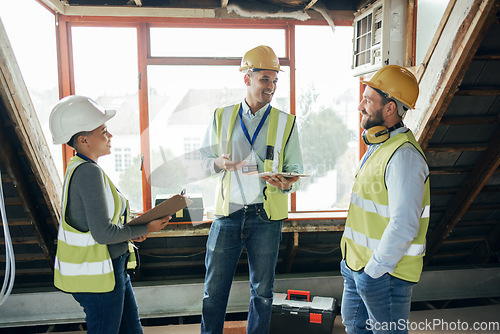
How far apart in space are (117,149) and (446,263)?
356 centimetres

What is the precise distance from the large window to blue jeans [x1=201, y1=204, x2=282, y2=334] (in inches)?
48.4

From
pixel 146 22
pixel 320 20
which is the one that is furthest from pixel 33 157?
pixel 320 20

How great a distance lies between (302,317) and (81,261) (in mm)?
1981

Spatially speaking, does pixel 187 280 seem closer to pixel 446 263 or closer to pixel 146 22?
pixel 146 22

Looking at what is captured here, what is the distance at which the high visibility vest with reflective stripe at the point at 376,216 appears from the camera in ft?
5.99

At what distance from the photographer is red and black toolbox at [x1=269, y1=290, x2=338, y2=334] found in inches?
122

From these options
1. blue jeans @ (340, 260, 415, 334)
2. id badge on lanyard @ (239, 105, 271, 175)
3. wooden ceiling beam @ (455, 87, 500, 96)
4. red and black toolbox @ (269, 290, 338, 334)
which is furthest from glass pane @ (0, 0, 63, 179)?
wooden ceiling beam @ (455, 87, 500, 96)

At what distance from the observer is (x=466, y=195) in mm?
3311

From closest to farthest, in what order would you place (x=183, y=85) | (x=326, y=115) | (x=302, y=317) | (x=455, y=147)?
1. (x=455, y=147)
2. (x=302, y=317)
3. (x=183, y=85)
4. (x=326, y=115)

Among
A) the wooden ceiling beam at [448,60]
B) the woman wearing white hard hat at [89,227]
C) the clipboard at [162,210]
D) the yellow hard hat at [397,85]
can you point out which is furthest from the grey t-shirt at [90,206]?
the wooden ceiling beam at [448,60]

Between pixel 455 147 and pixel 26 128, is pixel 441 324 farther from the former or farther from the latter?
pixel 26 128

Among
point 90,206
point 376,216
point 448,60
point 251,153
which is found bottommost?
point 376,216

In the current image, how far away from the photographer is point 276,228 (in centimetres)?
243

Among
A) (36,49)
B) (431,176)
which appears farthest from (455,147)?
(36,49)
